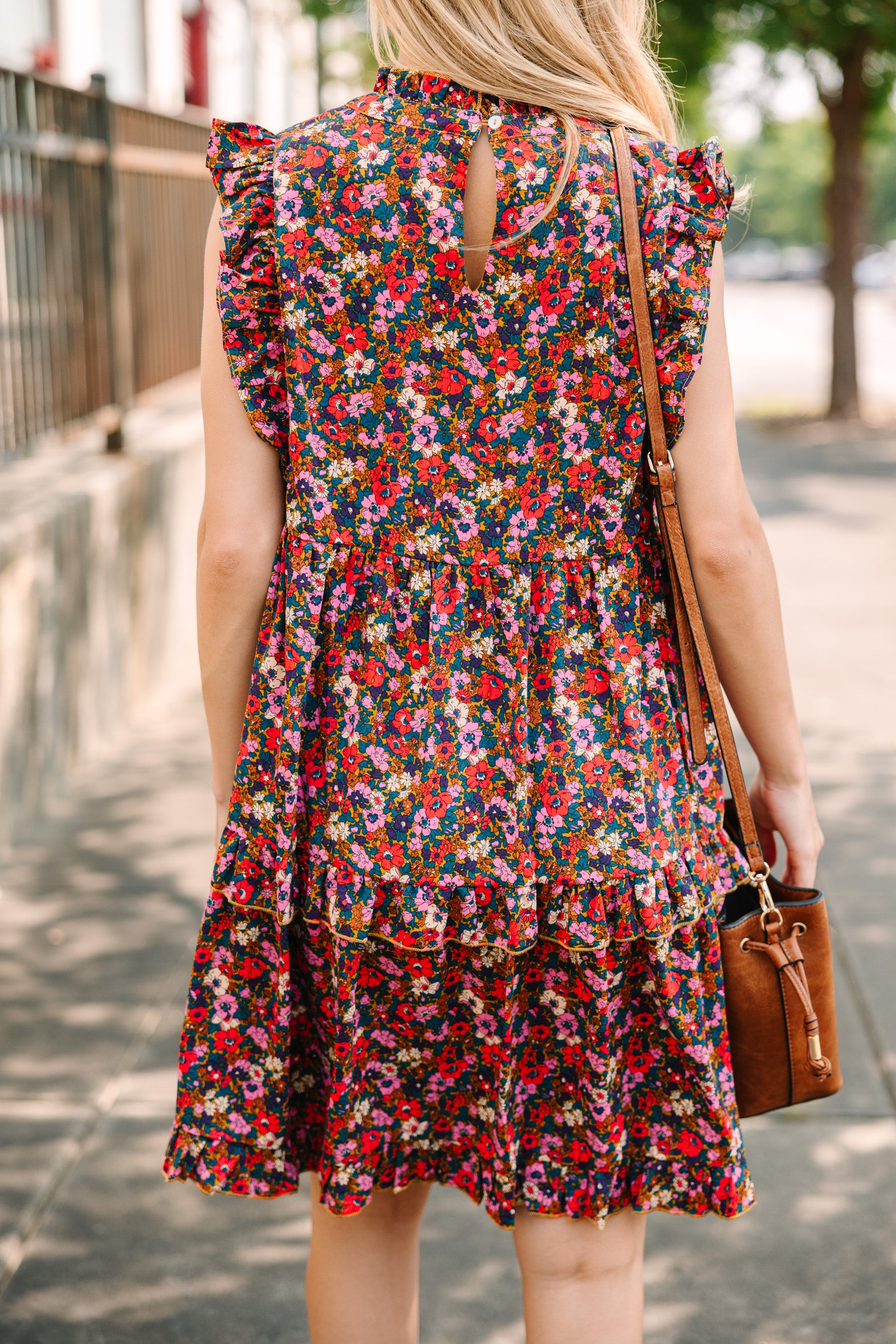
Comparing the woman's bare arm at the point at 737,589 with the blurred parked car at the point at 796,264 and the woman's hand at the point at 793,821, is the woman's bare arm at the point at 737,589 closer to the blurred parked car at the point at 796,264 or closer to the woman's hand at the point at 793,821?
the woman's hand at the point at 793,821

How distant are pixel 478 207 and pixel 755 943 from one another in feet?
3.03

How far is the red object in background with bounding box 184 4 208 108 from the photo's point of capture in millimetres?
15273

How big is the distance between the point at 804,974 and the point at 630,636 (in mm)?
514

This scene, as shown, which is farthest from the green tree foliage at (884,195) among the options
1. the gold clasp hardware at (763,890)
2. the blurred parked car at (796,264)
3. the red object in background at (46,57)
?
the gold clasp hardware at (763,890)

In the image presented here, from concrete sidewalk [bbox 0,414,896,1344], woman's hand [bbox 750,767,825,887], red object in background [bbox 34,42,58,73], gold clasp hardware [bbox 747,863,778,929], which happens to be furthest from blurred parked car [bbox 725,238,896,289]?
gold clasp hardware [bbox 747,863,778,929]

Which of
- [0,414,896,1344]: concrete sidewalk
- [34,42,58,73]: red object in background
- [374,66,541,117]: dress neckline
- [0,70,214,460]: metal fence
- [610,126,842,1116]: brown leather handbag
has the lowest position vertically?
[0,414,896,1344]: concrete sidewalk

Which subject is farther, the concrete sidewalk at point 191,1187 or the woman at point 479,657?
the concrete sidewalk at point 191,1187

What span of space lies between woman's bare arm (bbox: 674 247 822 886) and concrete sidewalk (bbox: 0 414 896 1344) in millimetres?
1110

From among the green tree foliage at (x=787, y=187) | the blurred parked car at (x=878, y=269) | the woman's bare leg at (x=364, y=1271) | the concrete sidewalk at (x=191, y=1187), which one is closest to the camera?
the woman's bare leg at (x=364, y=1271)

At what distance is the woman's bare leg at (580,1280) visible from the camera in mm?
1711

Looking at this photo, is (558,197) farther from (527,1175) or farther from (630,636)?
(527,1175)

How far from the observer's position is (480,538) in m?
1.57

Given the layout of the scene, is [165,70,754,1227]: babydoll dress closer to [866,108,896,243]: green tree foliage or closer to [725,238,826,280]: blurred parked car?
[725,238,826,280]: blurred parked car

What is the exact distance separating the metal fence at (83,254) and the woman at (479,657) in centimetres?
359
